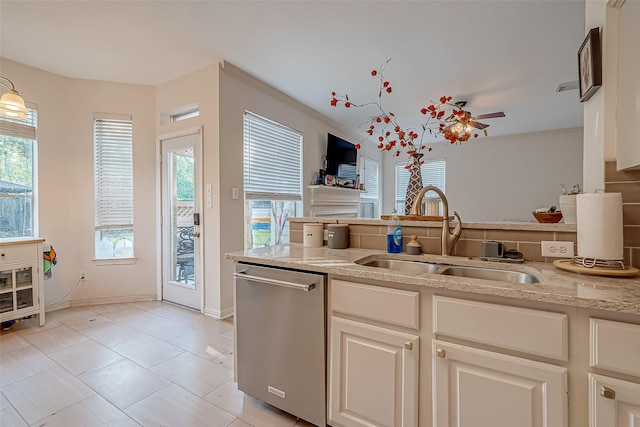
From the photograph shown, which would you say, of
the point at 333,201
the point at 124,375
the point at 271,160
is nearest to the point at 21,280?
the point at 124,375

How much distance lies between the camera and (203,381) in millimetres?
1951

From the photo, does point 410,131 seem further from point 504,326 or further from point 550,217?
point 504,326

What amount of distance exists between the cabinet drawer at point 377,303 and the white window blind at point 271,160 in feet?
7.82

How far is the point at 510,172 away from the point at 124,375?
685 centimetres

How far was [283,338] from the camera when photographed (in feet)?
5.00

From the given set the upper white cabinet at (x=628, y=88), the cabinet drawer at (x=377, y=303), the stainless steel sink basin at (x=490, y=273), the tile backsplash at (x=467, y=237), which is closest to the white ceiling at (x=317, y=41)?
the upper white cabinet at (x=628, y=88)

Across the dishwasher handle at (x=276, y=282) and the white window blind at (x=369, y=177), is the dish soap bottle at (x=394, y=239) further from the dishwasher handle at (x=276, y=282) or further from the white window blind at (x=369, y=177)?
the white window blind at (x=369, y=177)

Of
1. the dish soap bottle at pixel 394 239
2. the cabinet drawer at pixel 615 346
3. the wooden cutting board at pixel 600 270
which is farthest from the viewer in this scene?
the dish soap bottle at pixel 394 239

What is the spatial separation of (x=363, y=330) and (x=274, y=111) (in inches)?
127

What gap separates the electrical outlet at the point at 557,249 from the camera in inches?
54.0

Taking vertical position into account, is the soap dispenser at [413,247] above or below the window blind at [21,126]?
below

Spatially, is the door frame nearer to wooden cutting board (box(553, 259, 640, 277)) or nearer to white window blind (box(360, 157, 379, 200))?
wooden cutting board (box(553, 259, 640, 277))

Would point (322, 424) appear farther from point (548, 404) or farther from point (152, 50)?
point (152, 50)

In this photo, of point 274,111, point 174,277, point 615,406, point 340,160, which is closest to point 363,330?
point 615,406
